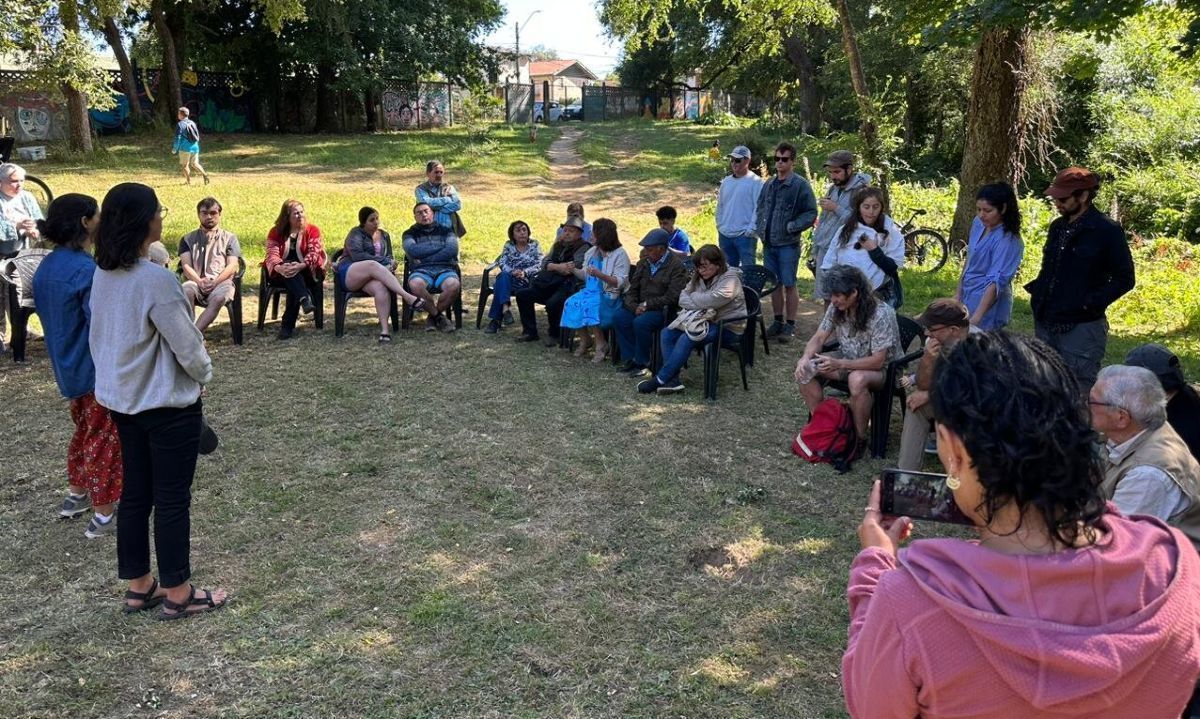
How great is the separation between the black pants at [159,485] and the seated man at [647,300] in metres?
3.81

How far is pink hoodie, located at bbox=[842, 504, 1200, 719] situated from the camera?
123cm

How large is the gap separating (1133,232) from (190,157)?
16565mm

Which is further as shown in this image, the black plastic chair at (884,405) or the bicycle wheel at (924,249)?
the bicycle wheel at (924,249)

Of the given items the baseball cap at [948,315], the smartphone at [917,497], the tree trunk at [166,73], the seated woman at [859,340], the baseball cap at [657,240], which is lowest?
the seated woman at [859,340]

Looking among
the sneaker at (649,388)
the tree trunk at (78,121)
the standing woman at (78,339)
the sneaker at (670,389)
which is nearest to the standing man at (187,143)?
Result: the tree trunk at (78,121)

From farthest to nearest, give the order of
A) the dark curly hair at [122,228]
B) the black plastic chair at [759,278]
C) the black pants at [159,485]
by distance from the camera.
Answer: the black plastic chair at [759,278] → the black pants at [159,485] → the dark curly hair at [122,228]

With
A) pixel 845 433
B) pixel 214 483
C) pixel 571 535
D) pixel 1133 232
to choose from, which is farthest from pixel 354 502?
pixel 1133 232

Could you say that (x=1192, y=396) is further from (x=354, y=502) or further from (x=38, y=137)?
(x=38, y=137)

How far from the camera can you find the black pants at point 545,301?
25.1 ft

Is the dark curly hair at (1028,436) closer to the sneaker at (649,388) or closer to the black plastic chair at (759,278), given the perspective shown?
the sneaker at (649,388)

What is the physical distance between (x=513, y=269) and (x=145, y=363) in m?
4.94

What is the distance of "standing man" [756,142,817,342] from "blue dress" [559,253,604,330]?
143 cm

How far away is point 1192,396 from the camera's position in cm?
315

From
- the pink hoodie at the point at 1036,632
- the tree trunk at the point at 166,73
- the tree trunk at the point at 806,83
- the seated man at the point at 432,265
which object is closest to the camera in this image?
the pink hoodie at the point at 1036,632
